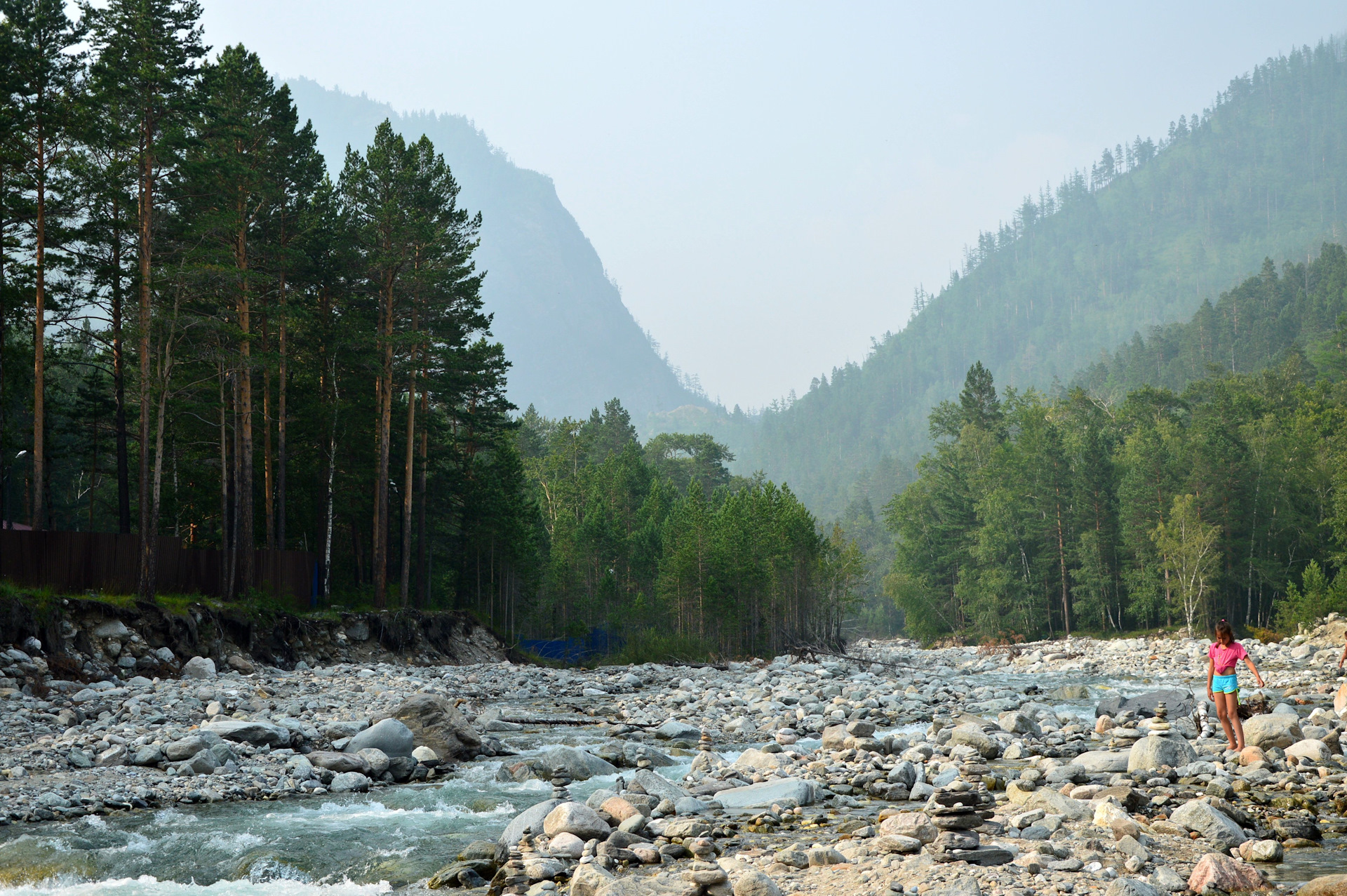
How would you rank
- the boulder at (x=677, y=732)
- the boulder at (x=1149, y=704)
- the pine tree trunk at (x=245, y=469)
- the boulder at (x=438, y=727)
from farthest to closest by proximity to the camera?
the pine tree trunk at (x=245, y=469), the boulder at (x=1149, y=704), the boulder at (x=677, y=732), the boulder at (x=438, y=727)

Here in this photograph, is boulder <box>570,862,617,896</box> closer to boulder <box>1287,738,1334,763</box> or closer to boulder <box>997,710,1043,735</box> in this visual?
boulder <box>1287,738,1334,763</box>

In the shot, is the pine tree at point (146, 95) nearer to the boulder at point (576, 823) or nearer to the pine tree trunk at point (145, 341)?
the pine tree trunk at point (145, 341)

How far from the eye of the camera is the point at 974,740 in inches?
522

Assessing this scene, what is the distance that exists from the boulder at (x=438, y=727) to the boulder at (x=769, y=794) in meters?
4.48

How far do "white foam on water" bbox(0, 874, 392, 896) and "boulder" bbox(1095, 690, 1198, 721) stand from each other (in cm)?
1452

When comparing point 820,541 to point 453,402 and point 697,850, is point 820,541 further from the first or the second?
point 697,850

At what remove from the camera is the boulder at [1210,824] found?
294 inches

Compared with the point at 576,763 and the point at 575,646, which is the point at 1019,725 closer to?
the point at 576,763

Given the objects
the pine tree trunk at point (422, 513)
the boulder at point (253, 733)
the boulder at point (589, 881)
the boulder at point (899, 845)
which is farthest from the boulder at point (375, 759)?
the pine tree trunk at point (422, 513)

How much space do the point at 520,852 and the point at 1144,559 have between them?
52250 mm

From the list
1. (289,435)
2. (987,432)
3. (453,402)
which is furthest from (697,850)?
(987,432)

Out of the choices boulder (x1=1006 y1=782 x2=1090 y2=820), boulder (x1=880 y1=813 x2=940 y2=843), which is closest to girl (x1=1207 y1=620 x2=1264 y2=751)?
boulder (x1=1006 y1=782 x2=1090 y2=820)

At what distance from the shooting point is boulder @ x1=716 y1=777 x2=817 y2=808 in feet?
31.8

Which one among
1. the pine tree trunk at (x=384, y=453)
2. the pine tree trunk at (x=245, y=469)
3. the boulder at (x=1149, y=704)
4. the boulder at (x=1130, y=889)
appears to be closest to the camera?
the boulder at (x=1130, y=889)
